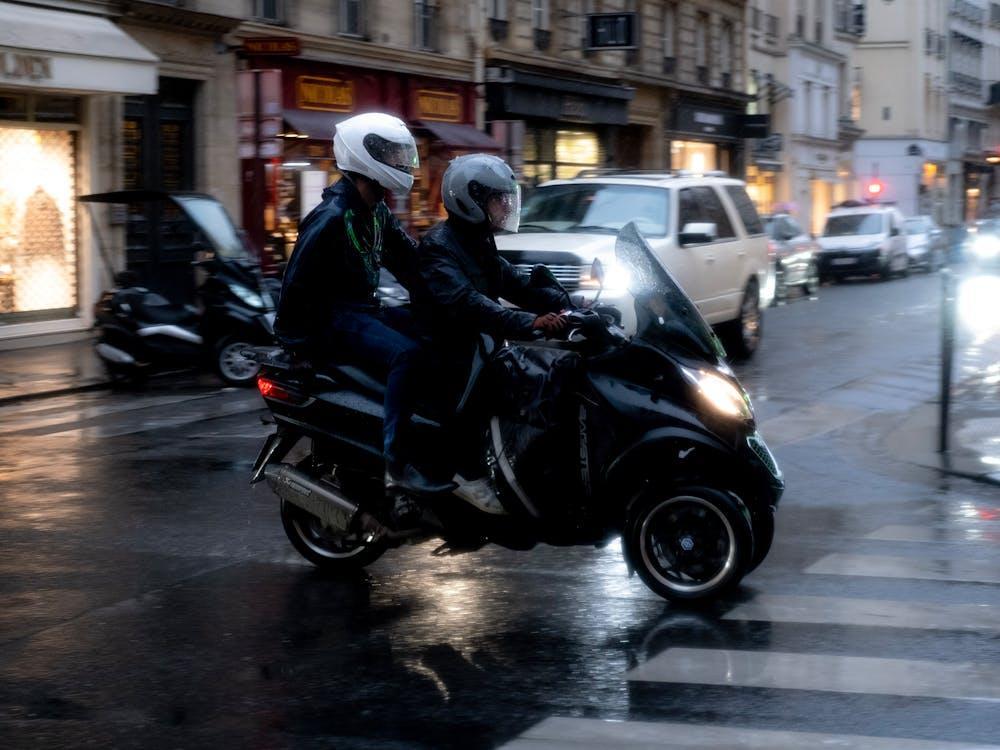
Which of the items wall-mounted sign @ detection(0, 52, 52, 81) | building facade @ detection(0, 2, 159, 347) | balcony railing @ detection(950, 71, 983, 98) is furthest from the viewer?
balcony railing @ detection(950, 71, 983, 98)

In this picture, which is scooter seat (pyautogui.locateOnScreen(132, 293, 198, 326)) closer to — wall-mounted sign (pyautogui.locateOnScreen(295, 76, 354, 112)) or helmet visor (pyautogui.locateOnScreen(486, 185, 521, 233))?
helmet visor (pyautogui.locateOnScreen(486, 185, 521, 233))

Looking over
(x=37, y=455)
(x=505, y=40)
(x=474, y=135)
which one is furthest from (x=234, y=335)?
(x=505, y=40)

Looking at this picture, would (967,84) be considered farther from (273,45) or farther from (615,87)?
(273,45)

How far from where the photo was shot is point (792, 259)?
2812 cm

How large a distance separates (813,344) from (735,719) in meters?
13.8

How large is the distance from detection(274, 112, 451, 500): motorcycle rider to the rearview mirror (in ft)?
A: 26.9

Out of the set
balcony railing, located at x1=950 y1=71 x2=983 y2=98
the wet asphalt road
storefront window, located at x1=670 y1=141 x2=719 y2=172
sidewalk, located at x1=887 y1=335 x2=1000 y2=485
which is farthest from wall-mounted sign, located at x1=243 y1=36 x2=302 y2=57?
balcony railing, located at x1=950 y1=71 x2=983 y2=98

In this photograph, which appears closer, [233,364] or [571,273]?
[571,273]

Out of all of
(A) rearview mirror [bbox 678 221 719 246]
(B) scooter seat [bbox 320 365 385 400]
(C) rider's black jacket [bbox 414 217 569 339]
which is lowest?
(B) scooter seat [bbox 320 365 385 400]

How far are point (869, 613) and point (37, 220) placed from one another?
16388 mm

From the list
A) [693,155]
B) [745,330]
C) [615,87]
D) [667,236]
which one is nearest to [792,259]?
[615,87]

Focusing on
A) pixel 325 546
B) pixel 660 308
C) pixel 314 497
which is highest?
pixel 660 308

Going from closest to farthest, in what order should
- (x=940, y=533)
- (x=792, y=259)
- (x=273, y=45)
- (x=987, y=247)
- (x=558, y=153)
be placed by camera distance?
(x=940, y=533) < (x=273, y=45) < (x=792, y=259) < (x=987, y=247) < (x=558, y=153)

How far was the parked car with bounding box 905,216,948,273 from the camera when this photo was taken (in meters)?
37.7
